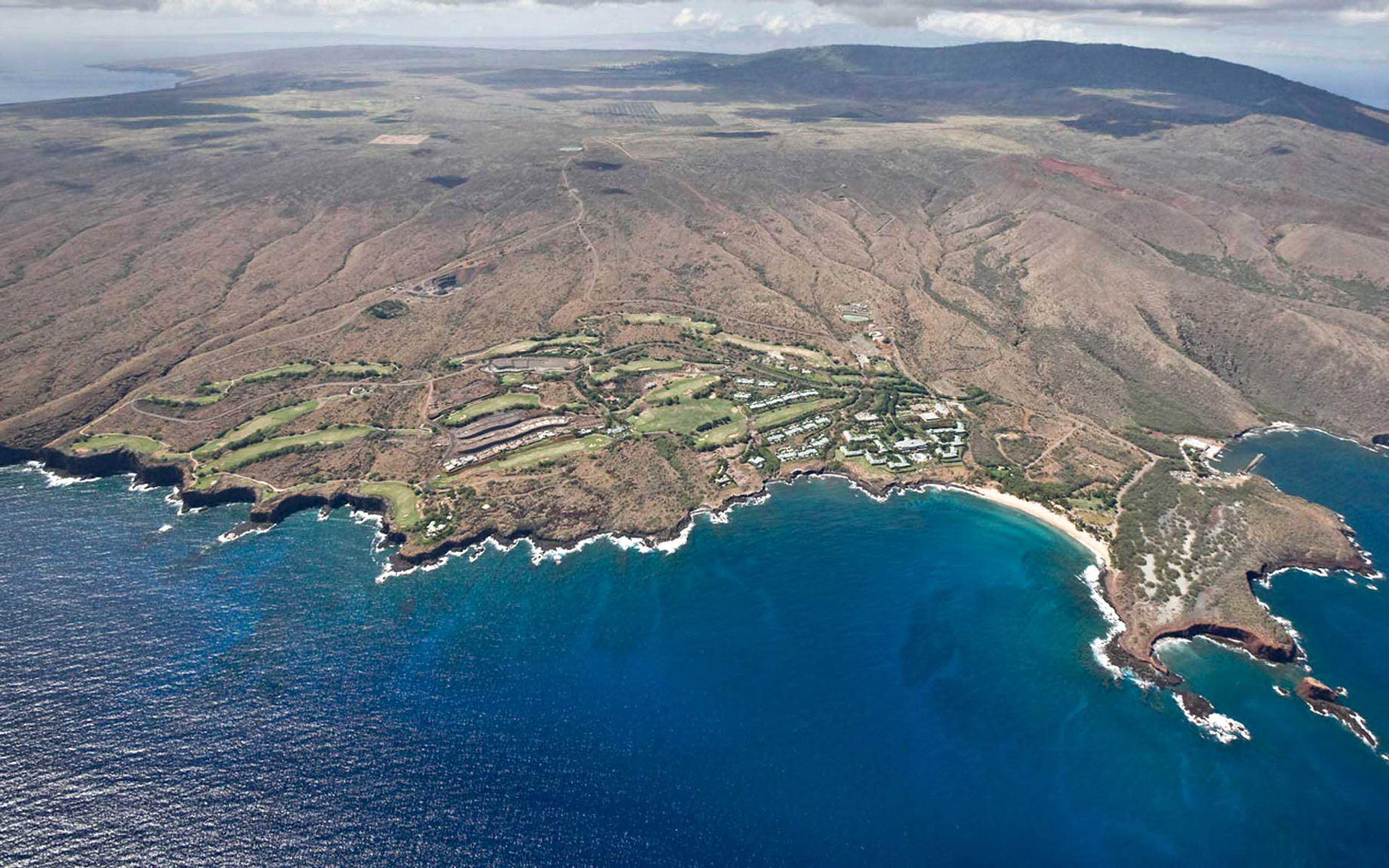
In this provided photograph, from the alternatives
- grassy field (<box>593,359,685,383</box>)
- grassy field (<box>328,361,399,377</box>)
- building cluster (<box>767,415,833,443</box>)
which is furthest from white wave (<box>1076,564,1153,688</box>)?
grassy field (<box>328,361,399,377</box>)

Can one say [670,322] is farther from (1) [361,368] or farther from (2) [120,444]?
(2) [120,444]

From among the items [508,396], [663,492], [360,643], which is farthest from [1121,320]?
[360,643]

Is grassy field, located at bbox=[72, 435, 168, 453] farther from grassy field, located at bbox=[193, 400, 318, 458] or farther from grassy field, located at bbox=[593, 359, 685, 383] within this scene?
grassy field, located at bbox=[593, 359, 685, 383]

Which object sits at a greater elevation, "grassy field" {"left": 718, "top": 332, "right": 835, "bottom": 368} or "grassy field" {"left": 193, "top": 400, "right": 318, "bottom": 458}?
"grassy field" {"left": 718, "top": 332, "right": 835, "bottom": 368}

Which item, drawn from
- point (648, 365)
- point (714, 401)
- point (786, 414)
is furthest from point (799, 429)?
point (648, 365)

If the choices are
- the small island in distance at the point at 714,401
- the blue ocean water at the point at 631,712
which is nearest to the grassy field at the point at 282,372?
the small island in distance at the point at 714,401

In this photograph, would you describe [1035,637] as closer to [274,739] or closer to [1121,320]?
[274,739]

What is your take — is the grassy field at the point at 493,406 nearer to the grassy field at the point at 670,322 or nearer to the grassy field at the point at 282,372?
the grassy field at the point at 282,372
